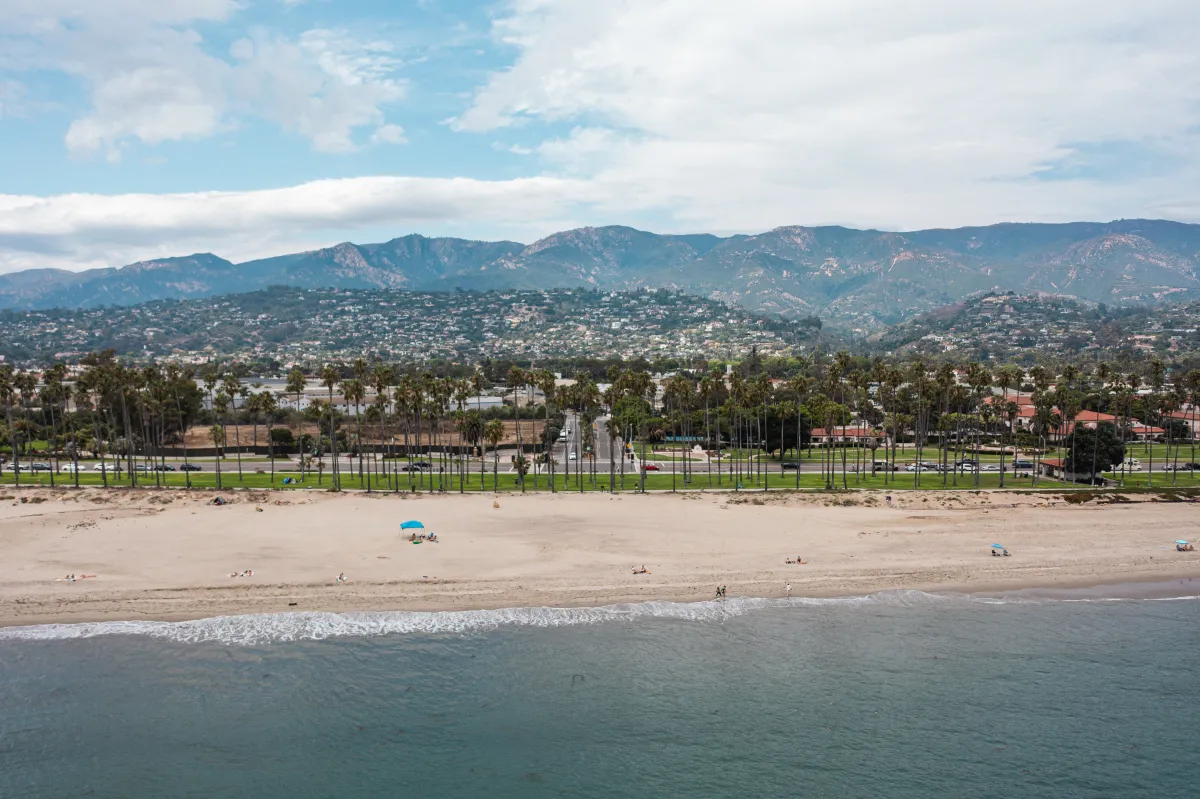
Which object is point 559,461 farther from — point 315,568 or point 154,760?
point 154,760

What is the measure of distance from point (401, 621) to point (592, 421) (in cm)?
5471

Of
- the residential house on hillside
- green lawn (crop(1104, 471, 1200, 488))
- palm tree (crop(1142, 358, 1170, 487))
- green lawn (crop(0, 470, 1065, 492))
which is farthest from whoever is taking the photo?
the residential house on hillside

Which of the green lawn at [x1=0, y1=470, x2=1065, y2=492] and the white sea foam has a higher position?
the green lawn at [x1=0, y1=470, x2=1065, y2=492]

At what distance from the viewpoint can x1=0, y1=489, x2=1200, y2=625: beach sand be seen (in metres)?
36.2

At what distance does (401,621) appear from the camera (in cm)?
3344

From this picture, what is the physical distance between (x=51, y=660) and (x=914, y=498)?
50.5 m

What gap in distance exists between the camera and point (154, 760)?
911 inches

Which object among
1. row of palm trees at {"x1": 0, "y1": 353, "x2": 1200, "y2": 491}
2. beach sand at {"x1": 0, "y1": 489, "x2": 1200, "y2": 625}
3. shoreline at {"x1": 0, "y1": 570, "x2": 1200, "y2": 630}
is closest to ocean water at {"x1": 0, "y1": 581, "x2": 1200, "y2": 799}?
shoreline at {"x1": 0, "y1": 570, "x2": 1200, "y2": 630}

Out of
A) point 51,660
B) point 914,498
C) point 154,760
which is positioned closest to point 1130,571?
point 914,498

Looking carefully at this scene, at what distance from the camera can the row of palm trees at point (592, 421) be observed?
6575 cm

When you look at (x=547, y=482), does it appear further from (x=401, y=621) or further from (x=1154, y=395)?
(x=1154, y=395)

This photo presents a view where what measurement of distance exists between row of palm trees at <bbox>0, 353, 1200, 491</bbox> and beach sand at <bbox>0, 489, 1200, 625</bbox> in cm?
792

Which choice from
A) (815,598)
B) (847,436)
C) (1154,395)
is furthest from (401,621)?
(1154,395)

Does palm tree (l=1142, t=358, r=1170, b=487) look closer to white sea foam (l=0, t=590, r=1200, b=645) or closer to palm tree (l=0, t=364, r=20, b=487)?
white sea foam (l=0, t=590, r=1200, b=645)
